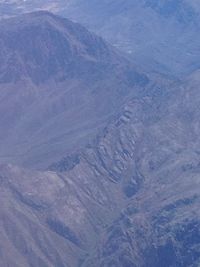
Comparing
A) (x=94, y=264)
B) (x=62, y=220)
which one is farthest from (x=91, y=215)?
(x=94, y=264)

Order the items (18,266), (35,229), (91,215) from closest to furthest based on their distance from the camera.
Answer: (18,266)
(35,229)
(91,215)

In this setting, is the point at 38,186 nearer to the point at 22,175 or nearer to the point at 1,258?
the point at 22,175

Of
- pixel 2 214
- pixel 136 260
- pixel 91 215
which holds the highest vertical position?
pixel 2 214

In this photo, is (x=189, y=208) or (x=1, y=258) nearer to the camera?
(x=1, y=258)

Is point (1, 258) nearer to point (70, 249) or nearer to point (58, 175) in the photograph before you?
point (70, 249)

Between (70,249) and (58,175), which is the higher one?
(58,175)

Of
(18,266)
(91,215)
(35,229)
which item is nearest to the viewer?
(18,266)

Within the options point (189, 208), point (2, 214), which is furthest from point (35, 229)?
point (189, 208)

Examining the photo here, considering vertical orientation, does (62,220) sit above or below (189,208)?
above

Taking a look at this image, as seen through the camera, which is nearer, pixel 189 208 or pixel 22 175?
pixel 189 208
